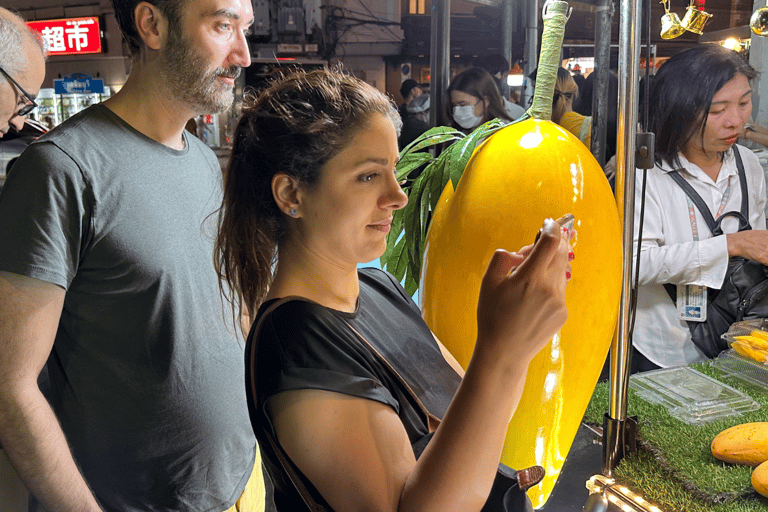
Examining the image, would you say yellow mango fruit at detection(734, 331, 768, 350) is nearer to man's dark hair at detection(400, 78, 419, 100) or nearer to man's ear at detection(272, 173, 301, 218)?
man's ear at detection(272, 173, 301, 218)

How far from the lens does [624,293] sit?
671 millimetres

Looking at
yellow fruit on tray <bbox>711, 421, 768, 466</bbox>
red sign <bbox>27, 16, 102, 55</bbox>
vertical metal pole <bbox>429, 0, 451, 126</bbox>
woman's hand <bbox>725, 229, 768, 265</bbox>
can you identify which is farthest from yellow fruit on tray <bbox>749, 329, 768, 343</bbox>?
red sign <bbox>27, 16, 102, 55</bbox>

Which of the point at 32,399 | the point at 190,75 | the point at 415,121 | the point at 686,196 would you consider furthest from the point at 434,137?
the point at 686,196

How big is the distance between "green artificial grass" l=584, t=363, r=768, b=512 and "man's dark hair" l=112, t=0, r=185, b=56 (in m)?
0.84

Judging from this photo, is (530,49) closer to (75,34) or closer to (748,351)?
(748,351)

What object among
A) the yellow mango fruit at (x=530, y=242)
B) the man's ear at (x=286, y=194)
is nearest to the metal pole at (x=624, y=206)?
the yellow mango fruit at (x=530, y=242)

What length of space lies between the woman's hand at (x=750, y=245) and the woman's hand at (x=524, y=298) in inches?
47.9

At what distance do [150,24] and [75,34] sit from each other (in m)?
2.84

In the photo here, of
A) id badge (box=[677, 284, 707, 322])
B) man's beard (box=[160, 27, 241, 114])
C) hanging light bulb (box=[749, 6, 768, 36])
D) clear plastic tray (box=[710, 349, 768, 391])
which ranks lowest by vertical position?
id badge (box=[677, 284, 707, 322])

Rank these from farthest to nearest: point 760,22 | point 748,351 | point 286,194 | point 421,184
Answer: point 760,22, point 748,351, point 421,184, point 286,194

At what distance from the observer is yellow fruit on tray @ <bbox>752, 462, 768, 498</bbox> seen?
683 millimetres

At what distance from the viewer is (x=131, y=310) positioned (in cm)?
86

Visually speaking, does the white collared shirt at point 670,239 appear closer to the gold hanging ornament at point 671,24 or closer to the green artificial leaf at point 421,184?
the gold hanging ornament at point 671,24

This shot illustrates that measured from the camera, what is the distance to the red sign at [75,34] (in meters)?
3.20
